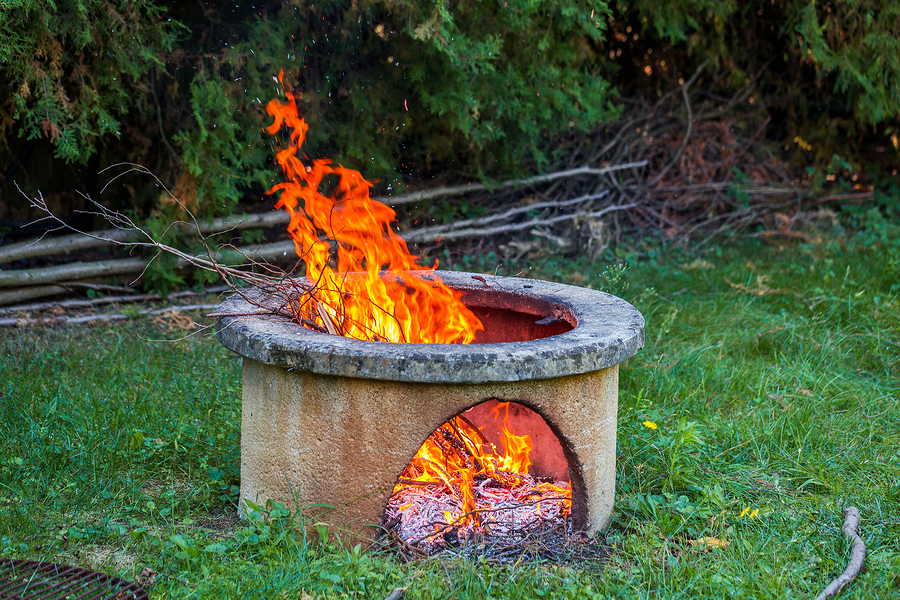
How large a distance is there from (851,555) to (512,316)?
4.71 feet

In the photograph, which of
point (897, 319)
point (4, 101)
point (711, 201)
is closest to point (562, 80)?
point (711, 201)

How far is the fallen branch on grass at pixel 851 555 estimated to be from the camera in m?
2.29

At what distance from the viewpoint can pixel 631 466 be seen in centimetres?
309

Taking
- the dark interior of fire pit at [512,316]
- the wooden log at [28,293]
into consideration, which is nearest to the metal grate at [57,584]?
the dark interior of fire pit at [512,316]

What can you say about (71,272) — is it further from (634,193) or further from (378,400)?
(634,193)

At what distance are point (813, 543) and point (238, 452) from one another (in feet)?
6.81

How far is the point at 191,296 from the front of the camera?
5492 millimetres

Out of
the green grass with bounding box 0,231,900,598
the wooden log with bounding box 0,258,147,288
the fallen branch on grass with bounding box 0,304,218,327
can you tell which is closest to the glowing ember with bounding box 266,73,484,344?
the green grass with bounding box 0,231,900,598

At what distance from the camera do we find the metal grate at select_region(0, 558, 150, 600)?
2.11 metres

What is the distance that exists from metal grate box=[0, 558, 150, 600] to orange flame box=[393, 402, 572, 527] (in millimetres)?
963

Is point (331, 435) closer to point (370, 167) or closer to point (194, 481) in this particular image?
point (194, 481)

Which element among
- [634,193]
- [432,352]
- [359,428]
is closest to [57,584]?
[359,428]

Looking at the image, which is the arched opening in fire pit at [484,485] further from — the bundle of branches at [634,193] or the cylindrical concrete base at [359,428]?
the bundle of branches at [634,193]

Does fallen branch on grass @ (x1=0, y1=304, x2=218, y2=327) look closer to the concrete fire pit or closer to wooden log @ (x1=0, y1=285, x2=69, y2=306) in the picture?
wooden log @ (x1=0, y1=285, x2=69, y2=306)
